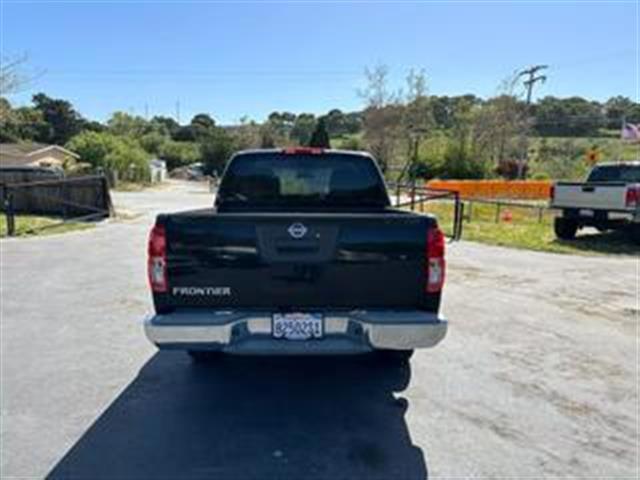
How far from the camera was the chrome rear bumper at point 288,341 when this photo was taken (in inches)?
161

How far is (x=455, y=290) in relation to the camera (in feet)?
30.3

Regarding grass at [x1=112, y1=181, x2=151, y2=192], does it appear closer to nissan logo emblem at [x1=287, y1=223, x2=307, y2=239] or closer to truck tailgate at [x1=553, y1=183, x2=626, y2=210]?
truck tailgate at [x1=553, y1=183, x2=626, y2=210]

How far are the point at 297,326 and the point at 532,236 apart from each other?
1378cm

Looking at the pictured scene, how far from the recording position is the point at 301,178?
6.23 meters

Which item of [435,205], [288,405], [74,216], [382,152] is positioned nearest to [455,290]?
[288,405]

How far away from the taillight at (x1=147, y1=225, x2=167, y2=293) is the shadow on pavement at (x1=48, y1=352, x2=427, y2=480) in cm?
95

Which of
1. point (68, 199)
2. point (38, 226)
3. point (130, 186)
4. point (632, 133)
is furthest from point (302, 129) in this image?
point (38, 226)

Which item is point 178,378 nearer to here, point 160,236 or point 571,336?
point 160,236

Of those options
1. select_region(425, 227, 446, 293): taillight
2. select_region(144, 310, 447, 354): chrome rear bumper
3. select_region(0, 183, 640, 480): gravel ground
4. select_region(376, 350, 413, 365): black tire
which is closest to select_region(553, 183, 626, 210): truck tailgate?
select_region(0, 183, 640, 480): gravel ground

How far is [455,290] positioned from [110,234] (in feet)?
33.6

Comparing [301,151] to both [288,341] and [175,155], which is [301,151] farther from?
[175,155]

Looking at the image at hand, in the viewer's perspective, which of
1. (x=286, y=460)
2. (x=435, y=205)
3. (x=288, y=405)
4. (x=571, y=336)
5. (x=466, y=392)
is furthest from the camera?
(x=435, y=205)

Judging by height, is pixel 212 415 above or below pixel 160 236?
below

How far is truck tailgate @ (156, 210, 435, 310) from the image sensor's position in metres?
4.17
